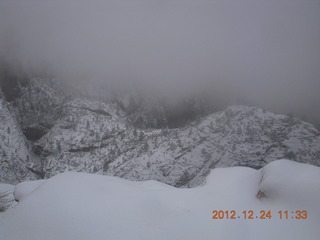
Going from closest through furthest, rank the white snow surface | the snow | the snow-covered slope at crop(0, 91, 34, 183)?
the white snow surface
the snow
the snow-covered slope at crop(0, 91, 34, 183)

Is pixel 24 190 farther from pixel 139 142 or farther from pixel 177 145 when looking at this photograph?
pixel 177 145

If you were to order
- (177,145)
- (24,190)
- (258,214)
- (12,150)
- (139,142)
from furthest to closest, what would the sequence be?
(139,142) < (177,145) < (12,150) < (24,190) < (258,214)

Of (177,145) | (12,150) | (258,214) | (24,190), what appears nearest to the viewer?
(258,214)

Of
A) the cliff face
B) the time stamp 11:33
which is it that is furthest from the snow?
the cliff face

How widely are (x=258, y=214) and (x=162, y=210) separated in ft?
12.0

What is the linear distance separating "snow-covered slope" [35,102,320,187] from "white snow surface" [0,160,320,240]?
56.4 feet

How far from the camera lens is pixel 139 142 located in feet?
99.1

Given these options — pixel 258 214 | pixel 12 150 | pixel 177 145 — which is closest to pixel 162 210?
pixel 258 214

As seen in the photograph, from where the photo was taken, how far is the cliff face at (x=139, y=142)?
2638cm

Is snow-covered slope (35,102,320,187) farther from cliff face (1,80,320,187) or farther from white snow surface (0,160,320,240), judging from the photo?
white snow surface (0,160,320,240)

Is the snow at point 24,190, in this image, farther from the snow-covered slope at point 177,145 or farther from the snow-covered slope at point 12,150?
the snow-covered slope at point 12,150

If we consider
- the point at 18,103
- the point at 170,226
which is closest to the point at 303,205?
the point at 170,226

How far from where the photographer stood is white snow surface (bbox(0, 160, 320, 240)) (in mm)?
6566

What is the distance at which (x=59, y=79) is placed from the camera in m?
39.0
